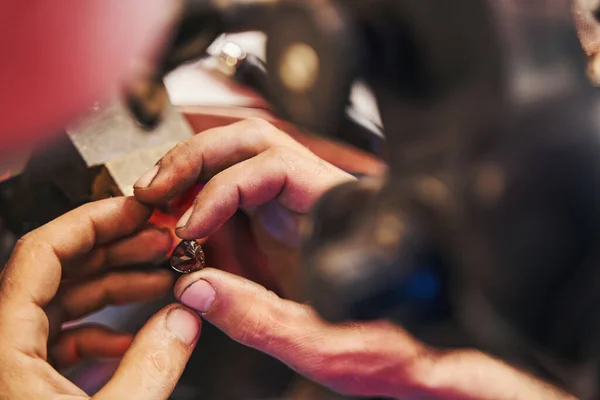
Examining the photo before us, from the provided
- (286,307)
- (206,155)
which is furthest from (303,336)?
(206,155)

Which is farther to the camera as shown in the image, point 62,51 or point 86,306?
point 86,306

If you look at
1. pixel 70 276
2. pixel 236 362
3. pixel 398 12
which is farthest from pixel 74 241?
pixel 398 12

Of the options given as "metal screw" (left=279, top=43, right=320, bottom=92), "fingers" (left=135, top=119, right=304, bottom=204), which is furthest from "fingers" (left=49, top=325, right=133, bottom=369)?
"metal screw" (left=279, top=43, right=320, bottom=92)

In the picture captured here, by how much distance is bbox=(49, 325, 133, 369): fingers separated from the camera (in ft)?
1.33

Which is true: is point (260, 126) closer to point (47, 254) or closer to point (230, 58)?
point (230, 58)

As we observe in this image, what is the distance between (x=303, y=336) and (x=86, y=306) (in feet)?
0.52

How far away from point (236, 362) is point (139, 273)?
93 millimetres

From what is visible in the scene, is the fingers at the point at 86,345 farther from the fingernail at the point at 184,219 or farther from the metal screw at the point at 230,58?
the metal screw at the point at 230,58

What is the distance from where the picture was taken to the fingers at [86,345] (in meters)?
0.41

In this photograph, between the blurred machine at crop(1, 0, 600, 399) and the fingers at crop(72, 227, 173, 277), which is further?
the fingers at crop(72, 227, 173, 277)

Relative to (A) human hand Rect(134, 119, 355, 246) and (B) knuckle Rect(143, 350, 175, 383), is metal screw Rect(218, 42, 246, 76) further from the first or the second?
(B) knuckle Rect(143, 350, 175, 383)

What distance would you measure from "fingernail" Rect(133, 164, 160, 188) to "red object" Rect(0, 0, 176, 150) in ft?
0.23

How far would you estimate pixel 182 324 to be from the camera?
380mm

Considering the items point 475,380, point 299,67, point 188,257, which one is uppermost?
point 299,67
